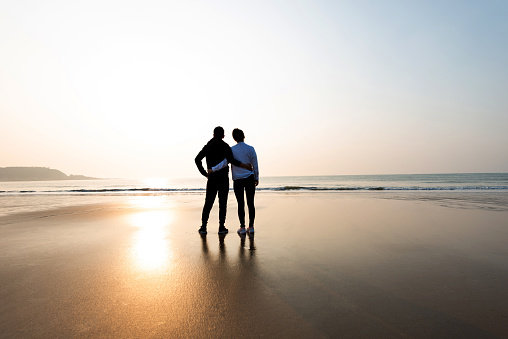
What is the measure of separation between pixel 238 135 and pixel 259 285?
11.5 feet

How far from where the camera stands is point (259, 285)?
8.77 feet

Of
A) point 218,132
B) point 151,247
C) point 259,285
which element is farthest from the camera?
point 218,132

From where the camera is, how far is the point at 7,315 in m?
2.07

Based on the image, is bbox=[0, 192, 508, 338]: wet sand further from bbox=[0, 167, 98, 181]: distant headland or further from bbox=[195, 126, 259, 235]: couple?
bbox=[0, 167, 98, 181]: distant headland

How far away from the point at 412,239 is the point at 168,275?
4.03 metres

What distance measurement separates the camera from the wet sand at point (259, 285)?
73.8 inches

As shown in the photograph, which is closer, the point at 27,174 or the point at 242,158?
the point at 242,158

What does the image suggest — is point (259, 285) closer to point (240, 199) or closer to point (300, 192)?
point (240, 199)

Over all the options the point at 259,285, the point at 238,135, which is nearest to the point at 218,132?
the point at 238,135

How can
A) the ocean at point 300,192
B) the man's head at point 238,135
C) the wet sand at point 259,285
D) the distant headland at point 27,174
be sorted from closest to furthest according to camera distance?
the wet sand at point 259,285 < the man's head at point 238,135 < the ocean at point 300,192 < the distant headland at point 27,174

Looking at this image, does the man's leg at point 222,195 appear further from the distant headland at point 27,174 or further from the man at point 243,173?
the distant headland at point 27,174

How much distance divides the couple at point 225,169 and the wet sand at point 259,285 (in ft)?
1.83

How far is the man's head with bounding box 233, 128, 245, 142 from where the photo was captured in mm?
5609

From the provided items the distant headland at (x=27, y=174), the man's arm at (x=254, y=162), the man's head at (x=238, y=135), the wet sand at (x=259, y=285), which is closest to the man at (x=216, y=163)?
the man's arm at (x=254, y=162)
